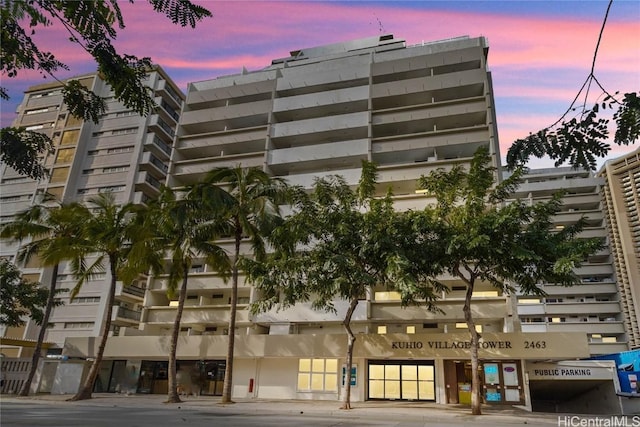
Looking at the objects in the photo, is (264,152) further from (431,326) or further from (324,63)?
(431,326)

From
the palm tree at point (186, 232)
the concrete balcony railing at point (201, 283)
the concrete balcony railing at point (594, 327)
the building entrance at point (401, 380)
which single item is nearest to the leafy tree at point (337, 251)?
the palm tree at point (186, 232)

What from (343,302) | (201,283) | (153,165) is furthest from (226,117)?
(343,302)

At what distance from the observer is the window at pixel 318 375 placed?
28100 millimetres

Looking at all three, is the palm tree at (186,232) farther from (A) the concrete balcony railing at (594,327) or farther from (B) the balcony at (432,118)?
(A) the concrete balcony railing at (594,327)

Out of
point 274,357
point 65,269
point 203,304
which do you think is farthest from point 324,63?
point 65,269

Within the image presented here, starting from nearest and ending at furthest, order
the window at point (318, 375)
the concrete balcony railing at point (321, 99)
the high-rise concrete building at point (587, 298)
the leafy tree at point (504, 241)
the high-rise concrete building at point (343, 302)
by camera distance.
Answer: the leafy tree at point (504, 241), the high-rise concrete building at point (343, 302), the window at point (318, 375), the concrete balcony railing at point (321, 99), the high-rise concrete building at point (587, 298)

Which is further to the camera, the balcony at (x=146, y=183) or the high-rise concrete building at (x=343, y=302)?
the balcony at (x=146, y=183)

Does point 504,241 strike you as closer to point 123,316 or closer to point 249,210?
point 249,210

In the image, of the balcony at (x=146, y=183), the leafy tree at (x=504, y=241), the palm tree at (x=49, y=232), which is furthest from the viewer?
the balcony at (x=146, y=183)

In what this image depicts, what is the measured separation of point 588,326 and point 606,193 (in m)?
18.7

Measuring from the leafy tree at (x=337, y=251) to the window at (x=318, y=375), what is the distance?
6320 millimetres

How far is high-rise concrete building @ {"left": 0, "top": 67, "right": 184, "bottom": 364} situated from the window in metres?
21.6

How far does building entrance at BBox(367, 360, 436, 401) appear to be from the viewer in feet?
87.7

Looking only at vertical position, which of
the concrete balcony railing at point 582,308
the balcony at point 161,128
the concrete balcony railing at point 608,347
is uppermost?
the balcony at point 161,128
